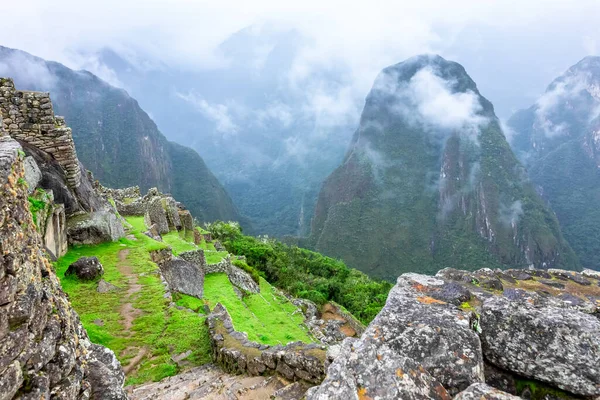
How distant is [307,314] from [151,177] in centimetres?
12513

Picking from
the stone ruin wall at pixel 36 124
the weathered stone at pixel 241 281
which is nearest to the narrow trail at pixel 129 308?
the stone ruin wall at pixel 36 124

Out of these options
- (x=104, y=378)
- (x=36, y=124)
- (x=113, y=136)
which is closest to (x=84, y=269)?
(x=36, y=124)

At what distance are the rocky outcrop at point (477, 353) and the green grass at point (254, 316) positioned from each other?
9.19 meters

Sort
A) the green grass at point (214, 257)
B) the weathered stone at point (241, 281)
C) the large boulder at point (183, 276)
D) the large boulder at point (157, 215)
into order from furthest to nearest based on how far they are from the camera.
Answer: the large boulder at point (157, 215), the green grass at point (214, 257), the weathered stone at point (241, 281), the large boulder at point (183, 276)

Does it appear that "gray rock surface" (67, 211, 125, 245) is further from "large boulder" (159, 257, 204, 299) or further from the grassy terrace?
"large boulder" (159, 257, 204, 299)

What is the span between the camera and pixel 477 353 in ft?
8.66

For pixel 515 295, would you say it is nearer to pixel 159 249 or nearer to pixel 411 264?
pixel 159 249

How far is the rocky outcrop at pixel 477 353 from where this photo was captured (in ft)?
7.83

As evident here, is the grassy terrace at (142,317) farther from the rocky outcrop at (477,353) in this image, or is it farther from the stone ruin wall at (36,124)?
the rocky outcrop at (477,353)

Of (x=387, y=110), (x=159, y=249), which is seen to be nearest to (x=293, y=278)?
(x=159, y=249)

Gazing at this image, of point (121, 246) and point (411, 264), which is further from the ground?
point (121, 246)

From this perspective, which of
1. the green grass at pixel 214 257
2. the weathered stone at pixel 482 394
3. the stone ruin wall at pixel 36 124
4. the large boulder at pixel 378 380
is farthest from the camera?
the green grass at pixel 214 257

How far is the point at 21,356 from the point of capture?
117 inches

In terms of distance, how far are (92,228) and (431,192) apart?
14025cm
